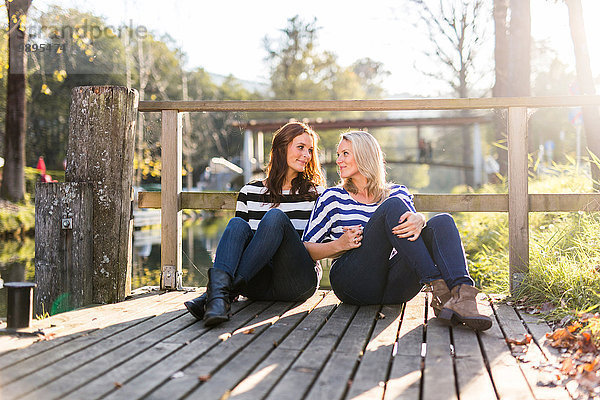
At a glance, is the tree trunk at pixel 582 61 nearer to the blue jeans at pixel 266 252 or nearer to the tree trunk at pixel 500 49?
the tree trunk at pixel 500 49

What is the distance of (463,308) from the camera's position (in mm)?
2877

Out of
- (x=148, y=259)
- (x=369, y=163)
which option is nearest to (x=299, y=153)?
(x=369, y=163)

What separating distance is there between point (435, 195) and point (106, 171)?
1.96 m

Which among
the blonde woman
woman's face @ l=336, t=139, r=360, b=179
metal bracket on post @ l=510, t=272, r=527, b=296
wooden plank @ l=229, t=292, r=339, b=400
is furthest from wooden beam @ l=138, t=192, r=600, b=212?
wooden plank @ l=229, t=292, r=339, b=400

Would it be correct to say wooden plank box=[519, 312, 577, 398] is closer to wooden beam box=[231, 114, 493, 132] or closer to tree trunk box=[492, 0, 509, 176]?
wooden beam box=[231, 114, 493, 132]

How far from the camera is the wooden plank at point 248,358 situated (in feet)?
6.76

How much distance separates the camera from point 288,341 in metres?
2.70

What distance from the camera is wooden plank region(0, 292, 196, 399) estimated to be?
211cm

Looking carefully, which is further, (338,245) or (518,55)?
(518,55)

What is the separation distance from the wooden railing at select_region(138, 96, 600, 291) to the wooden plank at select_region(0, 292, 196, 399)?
3.79ft

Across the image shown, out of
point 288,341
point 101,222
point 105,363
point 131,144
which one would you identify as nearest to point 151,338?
point 105,363

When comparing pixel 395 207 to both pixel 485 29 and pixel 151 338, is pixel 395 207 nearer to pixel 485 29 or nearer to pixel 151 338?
pixel 151 338

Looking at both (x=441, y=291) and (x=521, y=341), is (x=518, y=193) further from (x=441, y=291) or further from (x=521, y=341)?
(x=521, y=341)

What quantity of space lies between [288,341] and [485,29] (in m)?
14.7
